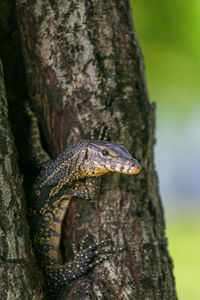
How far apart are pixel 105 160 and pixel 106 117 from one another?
52 cm

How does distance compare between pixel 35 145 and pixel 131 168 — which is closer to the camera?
pixel 131 168

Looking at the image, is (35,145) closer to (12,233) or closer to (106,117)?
(106,117)

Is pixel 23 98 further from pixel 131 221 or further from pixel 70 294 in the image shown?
pixel 70 294

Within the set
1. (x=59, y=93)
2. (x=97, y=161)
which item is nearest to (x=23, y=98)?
(x=59, y=93)

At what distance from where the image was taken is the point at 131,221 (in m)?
3.53

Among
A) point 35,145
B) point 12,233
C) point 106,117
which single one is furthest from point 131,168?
point 35,145

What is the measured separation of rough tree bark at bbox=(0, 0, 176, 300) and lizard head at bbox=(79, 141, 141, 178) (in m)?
0.24

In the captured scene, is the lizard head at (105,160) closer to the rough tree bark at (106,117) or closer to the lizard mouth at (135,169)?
the lizard mouth at (135,169)

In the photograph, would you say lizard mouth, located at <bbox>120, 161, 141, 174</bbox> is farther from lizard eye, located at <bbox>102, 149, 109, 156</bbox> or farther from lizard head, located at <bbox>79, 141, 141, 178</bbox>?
lizard eye, located at <bbox>102, 149, 109, 156</bbox>

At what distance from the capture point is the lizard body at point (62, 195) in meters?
3.38

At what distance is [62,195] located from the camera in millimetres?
3705

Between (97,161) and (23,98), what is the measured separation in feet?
4.88

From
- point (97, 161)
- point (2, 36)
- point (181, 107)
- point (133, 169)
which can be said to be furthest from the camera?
point (181, 107)

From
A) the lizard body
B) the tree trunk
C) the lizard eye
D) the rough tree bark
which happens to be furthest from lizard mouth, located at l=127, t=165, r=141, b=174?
the tree trunk
